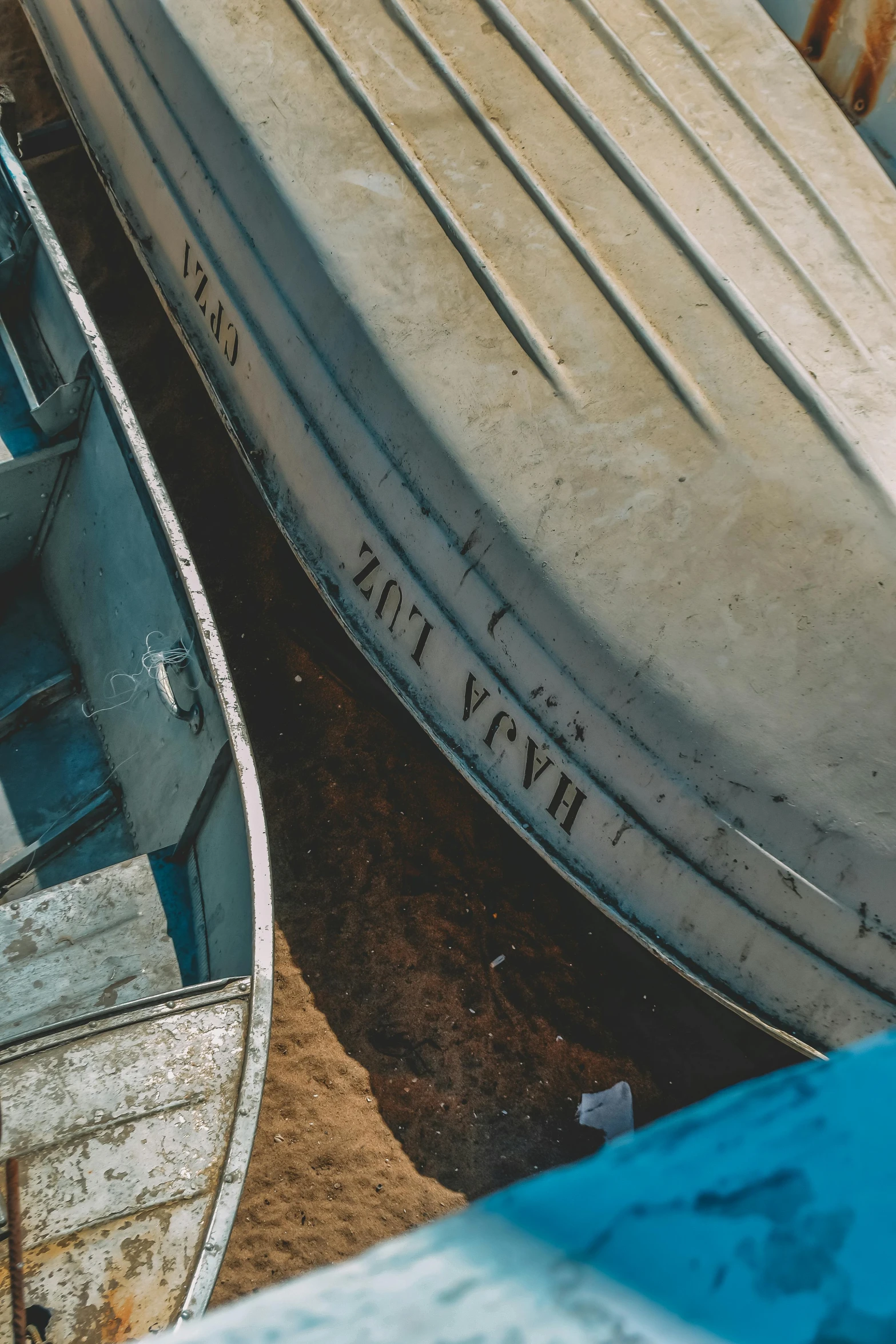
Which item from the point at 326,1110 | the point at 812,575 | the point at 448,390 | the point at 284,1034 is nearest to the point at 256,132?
the point at 448,390

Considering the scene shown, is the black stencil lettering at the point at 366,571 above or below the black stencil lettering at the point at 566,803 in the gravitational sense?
above

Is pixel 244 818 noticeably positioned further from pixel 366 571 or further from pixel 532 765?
pixel 366 571

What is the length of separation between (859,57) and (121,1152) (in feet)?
14.9

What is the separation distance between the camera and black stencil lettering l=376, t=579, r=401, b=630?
11.8 ft

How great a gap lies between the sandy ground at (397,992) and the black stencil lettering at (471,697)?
0.94m

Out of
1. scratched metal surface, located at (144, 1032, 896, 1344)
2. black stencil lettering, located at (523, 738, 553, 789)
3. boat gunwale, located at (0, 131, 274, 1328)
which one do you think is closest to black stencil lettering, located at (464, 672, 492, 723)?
black stencil lettering, located at (523, 738, 553, 789)

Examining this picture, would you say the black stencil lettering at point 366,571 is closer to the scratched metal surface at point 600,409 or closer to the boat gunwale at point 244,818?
the scratched metal surface at point 600,409

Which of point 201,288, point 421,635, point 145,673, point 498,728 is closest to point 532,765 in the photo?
point 498,728

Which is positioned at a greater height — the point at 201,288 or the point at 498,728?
the point at 201,288

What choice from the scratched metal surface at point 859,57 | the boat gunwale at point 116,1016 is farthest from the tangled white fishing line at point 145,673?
the scratched metal surface at point 859,57

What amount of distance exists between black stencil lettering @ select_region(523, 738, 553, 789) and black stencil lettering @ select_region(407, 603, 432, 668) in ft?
1.69

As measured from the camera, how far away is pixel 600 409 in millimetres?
3264

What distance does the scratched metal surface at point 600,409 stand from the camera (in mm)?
2971

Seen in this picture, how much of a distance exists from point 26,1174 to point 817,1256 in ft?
7.70
